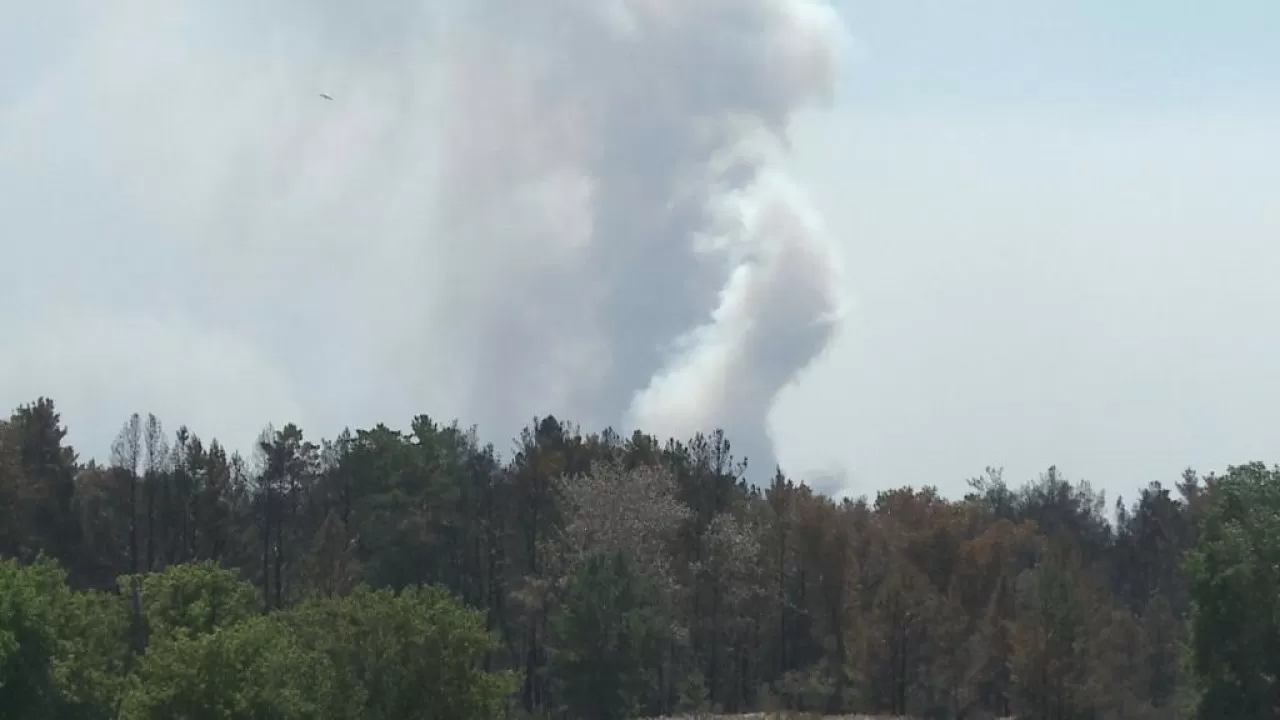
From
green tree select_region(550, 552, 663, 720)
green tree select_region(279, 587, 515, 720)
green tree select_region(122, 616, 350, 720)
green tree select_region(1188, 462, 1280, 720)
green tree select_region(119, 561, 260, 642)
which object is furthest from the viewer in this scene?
green tree select_region(550, 552, 663, 720)

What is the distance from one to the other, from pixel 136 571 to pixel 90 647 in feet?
160

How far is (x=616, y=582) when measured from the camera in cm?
8719

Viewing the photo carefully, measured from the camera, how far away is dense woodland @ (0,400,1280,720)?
64.6 m

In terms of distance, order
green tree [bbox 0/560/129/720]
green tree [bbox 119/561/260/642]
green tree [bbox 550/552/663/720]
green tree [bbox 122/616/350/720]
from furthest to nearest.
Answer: green tree [bbox 550/552/663/720] < green tree [bbox 119/561/260/642] < green tree [bbox 0/560/129/720] < green tree [bbox 122/616/350/720]

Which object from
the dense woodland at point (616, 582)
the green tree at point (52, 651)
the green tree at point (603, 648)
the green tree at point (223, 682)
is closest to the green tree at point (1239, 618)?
the dense woodland at point (616, 582)

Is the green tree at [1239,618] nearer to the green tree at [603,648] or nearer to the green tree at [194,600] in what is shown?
the green tree at [603,648]

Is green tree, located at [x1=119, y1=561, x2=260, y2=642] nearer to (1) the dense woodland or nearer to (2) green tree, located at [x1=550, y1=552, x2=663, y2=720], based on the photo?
(1) the dense woodland

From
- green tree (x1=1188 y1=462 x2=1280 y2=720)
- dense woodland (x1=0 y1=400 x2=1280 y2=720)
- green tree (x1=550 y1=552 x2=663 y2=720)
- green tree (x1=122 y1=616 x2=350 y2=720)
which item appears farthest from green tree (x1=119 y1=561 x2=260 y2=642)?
green tree (x1=1188 y1=462 x2=1280 y2=720)

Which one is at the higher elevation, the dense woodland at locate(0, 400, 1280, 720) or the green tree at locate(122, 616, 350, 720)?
the dense woodland at locate(0, 400, 1280, 720)

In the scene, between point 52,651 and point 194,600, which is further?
point 194,600

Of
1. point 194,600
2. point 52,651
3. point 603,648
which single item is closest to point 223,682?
point 52,651

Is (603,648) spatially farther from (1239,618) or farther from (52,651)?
(52,651)

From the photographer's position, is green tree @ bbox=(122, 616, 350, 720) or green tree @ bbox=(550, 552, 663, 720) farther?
green tree @ bbox=(550, 552, 663, 720)

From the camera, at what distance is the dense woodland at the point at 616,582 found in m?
64.6
